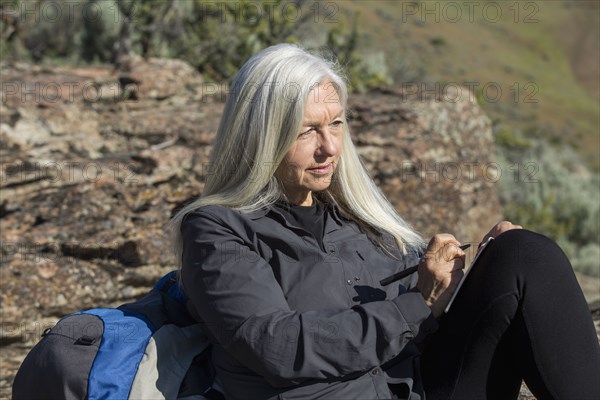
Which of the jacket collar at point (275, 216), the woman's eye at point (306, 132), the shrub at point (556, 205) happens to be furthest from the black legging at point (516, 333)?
the shrub at point (556, 205)

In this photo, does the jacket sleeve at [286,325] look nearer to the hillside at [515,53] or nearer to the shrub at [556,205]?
the shrub at [556,205]

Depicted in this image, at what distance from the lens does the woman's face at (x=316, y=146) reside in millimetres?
2521

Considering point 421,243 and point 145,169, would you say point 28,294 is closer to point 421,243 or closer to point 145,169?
point 145,169

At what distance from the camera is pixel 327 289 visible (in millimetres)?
2326

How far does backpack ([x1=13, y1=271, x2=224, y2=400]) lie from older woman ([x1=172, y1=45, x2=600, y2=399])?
82mm

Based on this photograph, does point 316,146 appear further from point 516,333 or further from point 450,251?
point 516,333

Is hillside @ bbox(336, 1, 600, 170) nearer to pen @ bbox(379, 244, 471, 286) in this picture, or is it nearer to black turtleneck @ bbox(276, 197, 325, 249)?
black turtleneck @ bbox(276, 197, 325, 249)

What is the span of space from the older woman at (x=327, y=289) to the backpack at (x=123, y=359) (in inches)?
3.2

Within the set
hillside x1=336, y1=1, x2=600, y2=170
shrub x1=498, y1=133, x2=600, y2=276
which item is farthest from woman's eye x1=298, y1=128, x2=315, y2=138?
hillside x1=336, y1=1, x2=600, y2=170

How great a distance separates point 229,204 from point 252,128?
0.25 m

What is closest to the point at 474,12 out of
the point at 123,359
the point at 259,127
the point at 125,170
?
the point at 125,170

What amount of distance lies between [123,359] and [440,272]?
94 centimetres

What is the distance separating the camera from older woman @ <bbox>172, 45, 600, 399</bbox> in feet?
6.98

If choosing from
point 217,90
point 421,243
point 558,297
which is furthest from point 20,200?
point 558,297
